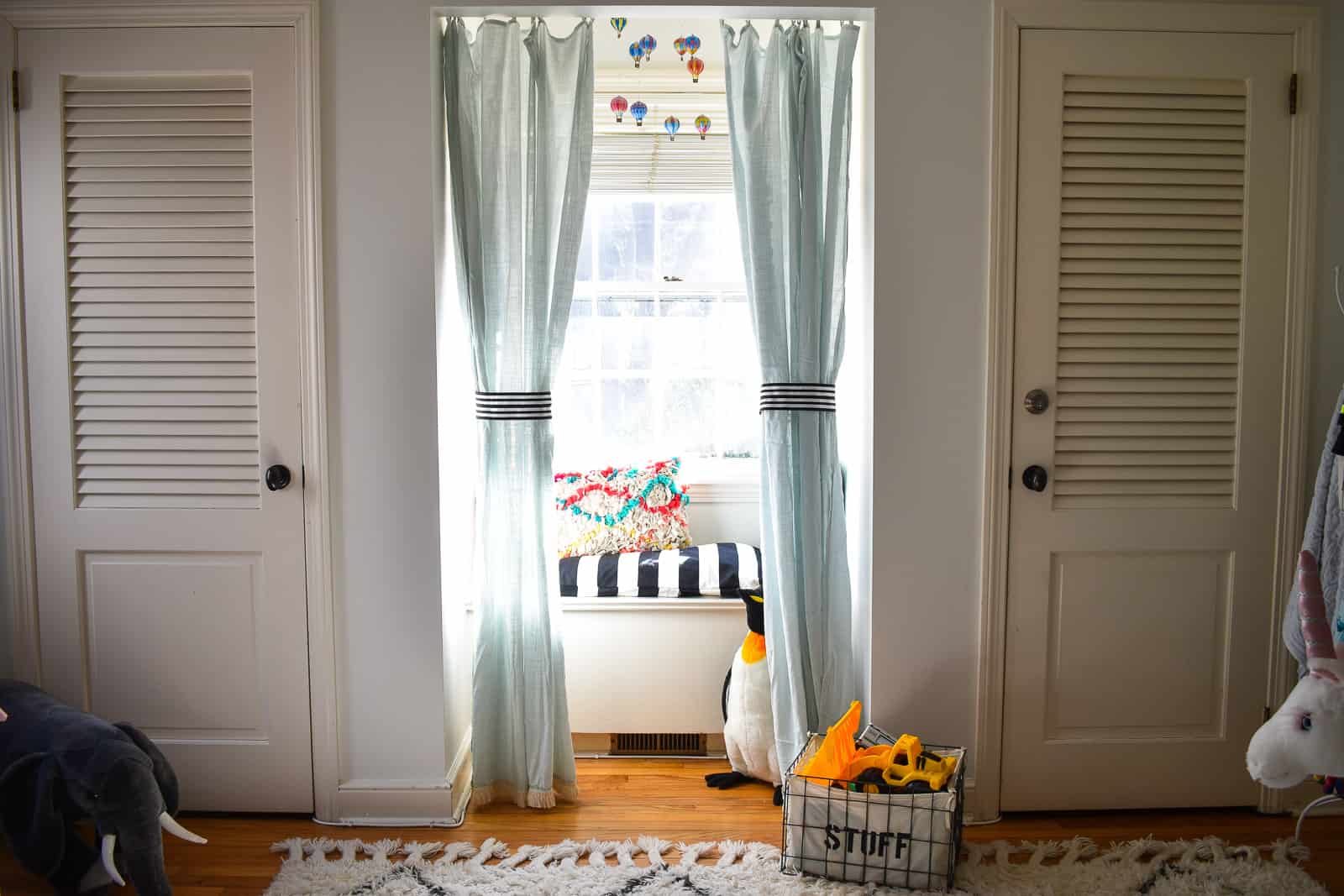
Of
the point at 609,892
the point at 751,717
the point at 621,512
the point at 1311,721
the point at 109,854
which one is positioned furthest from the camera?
the point at 621,512

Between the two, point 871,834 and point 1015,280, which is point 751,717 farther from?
point 1015,280

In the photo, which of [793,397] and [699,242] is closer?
[793,397]

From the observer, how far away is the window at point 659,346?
3.14 m

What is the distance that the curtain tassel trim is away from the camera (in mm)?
2199

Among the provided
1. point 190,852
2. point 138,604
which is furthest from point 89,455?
point 190,852

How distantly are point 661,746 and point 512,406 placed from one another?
1.20 meters

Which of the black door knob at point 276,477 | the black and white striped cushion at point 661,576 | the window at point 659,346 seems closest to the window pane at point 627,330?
the window at point 659,346

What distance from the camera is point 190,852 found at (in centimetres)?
205

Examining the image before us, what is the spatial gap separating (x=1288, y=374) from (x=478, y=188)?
7.11 feet

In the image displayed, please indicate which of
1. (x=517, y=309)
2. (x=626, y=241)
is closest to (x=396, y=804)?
(x=517, y=309)

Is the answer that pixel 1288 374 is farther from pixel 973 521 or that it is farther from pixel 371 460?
pixel 371 460

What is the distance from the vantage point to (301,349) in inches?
82.9

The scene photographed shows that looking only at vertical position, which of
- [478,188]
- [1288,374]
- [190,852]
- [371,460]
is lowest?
[190,852]

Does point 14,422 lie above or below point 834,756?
above
